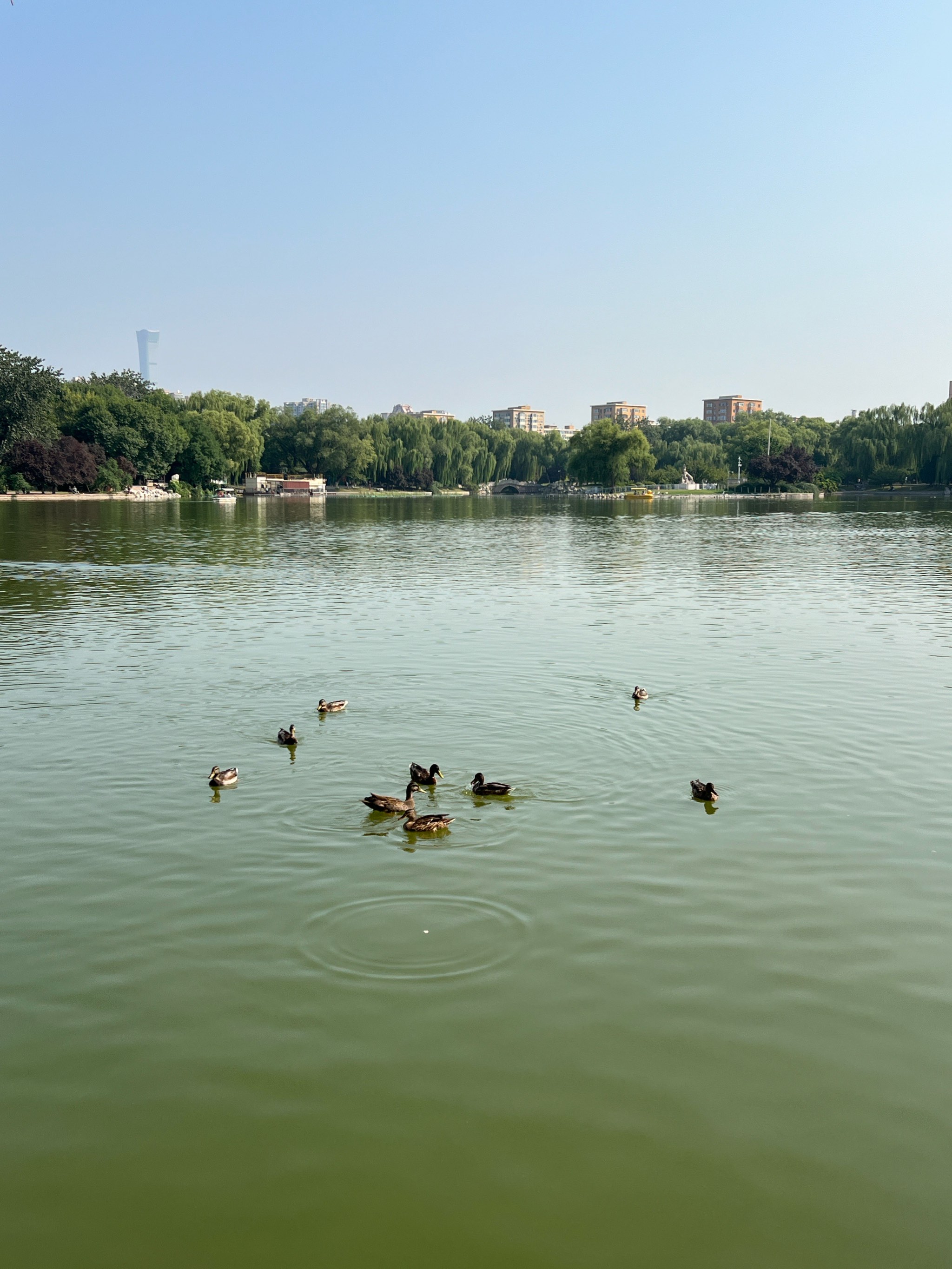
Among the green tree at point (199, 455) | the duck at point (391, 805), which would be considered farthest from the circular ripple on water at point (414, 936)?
the green tree at point (199, 455)

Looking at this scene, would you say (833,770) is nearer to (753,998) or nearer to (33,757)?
(753,998)

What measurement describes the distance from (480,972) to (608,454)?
151 metres

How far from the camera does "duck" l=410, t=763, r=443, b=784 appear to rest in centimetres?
1135

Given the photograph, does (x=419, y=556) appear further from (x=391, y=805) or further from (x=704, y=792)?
(x=391, y=805)

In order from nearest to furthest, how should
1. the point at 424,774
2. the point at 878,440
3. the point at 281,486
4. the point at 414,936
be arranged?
1. the point at 414,936
2. the point at 424,774
3. the point at 878,440
4. the point at 281,486

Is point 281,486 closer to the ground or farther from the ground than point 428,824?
farther from the ground

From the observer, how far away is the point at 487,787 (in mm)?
11180

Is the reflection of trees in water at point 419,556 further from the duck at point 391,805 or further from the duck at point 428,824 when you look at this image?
the duck at point 428,824

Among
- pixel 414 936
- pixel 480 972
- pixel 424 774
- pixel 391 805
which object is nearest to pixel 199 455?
pixel 424 774

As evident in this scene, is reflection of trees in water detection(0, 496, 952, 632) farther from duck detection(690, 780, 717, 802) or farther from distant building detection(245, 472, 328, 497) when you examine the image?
distant building detection(245, 472, 328, 497)

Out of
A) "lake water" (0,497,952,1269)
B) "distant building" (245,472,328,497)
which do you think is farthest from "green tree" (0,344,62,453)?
"lake water" (0,497,952,1269)

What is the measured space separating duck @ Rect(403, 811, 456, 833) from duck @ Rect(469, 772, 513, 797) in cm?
95

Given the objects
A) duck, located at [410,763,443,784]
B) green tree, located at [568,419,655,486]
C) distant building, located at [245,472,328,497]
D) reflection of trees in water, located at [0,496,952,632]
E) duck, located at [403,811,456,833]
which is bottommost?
duck, located at [403,811,456,833]

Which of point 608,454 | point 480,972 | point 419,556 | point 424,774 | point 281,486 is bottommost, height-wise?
point 480,972
